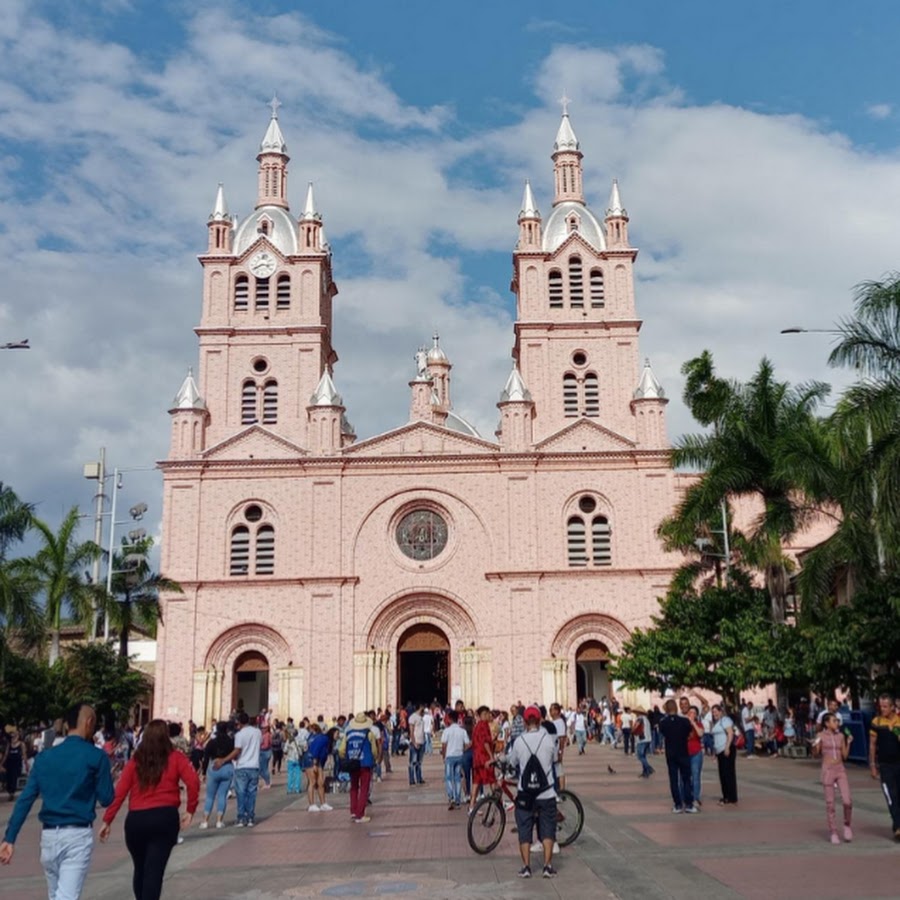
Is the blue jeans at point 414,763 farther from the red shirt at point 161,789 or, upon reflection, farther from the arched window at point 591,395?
the arched window at point 591,395

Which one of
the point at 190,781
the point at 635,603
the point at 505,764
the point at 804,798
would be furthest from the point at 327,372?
the point at 190,781

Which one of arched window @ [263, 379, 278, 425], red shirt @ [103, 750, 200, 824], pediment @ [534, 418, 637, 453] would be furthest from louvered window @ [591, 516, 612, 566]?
red shirt @ [103, 750, 200, 824]

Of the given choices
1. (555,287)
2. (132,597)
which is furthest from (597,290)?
(132,597)

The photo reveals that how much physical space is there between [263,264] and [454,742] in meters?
34.1

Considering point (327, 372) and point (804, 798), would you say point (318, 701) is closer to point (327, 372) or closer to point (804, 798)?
point (327, 372)

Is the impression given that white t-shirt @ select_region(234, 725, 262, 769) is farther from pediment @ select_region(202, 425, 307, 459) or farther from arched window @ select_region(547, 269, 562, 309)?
arched window @ select_region(547, 269, 562, 309)

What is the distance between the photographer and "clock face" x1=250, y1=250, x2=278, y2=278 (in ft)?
158

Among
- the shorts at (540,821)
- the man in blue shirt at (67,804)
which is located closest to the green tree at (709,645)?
the shorts at (540,821)

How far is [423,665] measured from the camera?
47.1 m

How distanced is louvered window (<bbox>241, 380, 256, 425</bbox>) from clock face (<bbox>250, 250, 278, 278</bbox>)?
5126 millimetres

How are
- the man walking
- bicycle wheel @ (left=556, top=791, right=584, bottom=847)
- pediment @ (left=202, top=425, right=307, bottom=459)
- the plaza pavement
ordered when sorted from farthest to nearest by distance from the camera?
pediment @ (left=202, top=425, right=307, bottom=459), the man walking, bicycle wheel @ (left=556, top=791, right=584, bottom=847), the plaza pavement

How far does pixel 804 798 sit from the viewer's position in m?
17.6

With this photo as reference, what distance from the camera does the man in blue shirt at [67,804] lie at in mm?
7148

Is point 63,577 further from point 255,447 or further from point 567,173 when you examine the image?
point 567,173
